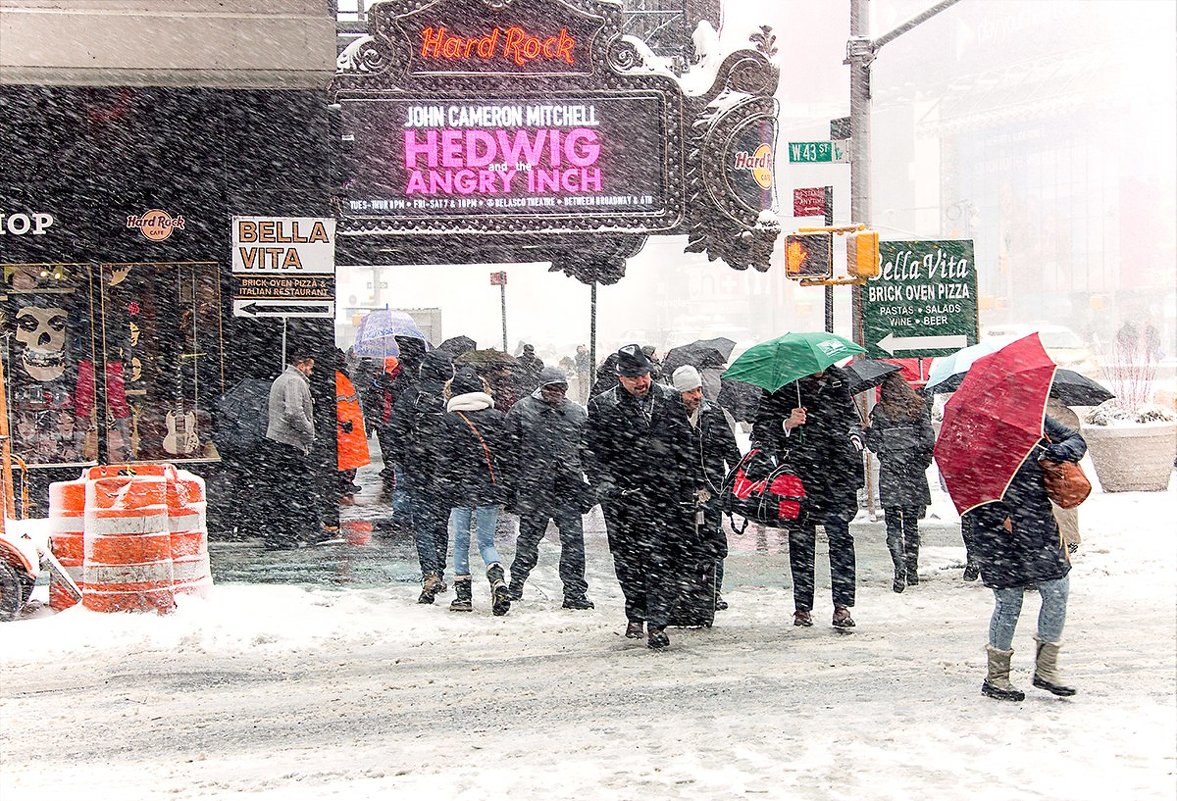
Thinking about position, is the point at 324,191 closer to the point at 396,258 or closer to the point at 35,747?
the point at 396,258

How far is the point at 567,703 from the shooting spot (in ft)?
24.0

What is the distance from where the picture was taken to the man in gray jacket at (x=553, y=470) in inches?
394

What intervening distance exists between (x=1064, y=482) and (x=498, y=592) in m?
4.54

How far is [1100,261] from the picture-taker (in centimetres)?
8712

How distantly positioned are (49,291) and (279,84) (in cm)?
352

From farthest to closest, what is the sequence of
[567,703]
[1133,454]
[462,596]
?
[1133,454] → [462,596] → [567,703]

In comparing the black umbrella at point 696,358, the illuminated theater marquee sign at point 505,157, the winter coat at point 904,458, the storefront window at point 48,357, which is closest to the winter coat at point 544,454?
the winter coat at point 904,458

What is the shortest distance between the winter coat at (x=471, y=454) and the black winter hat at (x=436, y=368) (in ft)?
1.69

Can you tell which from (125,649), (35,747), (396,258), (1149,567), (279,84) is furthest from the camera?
(396,258)

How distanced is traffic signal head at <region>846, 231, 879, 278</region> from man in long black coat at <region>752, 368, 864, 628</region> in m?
5.14

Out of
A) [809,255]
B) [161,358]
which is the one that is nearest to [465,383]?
[161,358]

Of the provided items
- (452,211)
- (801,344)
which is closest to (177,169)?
(452,211)

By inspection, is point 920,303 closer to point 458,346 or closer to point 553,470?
point 458,346

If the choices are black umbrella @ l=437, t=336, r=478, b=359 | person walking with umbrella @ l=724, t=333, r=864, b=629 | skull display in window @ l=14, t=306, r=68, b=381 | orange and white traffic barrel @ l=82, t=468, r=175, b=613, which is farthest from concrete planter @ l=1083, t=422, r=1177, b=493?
skull display in window @ l=14, t=306, r=68, b=381
